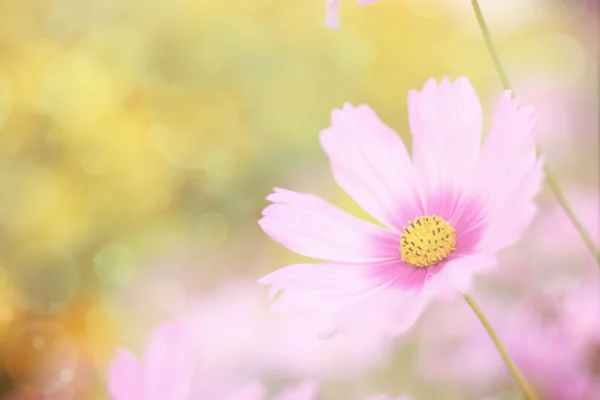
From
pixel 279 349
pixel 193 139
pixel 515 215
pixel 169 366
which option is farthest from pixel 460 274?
pixel 193 139

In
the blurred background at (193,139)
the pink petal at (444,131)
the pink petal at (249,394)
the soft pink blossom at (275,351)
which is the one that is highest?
the blurred background at (193,139)

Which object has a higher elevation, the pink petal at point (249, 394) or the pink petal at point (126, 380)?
the pink petal at point (126, 380)

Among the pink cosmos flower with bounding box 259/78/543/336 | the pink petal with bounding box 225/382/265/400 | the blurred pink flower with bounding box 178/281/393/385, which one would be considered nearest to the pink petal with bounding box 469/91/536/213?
the pink cosmos flower with bounding box 259/78/543/336

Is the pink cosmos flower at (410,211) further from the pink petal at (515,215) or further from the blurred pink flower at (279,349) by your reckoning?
the blurred pink flower at (279,349)

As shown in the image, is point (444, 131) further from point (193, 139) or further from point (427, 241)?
point (193, 139)

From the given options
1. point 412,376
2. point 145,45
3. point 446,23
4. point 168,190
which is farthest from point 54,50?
point 412,376

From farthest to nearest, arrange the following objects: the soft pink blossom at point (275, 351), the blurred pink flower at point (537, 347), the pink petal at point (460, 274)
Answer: the soft pink blossom at point (275, 351) < the blurred pink flower at point (537, 347) < the pink petal at point (460, 274)

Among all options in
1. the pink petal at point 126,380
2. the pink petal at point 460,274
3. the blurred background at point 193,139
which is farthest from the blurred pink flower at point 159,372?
the blurred background at point 193,139

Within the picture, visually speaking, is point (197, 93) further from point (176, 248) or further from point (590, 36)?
point (590, 36)
